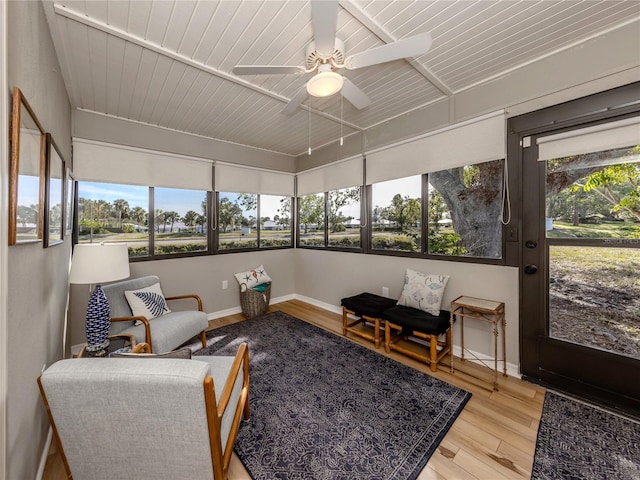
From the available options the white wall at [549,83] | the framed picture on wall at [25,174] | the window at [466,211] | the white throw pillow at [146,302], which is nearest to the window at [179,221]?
the white throw pillow at [146,302]

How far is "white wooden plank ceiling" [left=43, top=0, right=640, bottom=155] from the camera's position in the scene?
1.63 meters

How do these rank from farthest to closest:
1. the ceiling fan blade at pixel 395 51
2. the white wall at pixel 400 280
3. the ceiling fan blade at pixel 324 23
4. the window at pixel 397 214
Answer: the window at pixel 397 214 < the white wall at pixel 400 280 < the ceiling fan blade at pixel 395 51 < the ceiling fan blade at pixel 324 23

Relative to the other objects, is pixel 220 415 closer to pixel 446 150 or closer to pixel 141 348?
pixel 141 348

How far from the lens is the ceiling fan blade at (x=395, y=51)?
150 centimetres

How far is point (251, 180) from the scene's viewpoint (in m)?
4.25

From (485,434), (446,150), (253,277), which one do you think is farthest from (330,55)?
(253,277)

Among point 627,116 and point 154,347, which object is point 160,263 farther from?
point 627,116

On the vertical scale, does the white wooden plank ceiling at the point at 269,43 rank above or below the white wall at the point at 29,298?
above

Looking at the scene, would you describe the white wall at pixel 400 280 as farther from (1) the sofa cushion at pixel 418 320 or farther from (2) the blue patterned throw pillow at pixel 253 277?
(2) the blue patterned throw pillow at pixel 253 277

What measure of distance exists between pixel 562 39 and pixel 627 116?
0.74 m

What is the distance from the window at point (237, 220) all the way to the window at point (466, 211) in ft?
9.11

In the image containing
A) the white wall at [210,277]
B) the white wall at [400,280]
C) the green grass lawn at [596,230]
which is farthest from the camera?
the white wall at [210,277]

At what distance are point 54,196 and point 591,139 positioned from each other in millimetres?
3974

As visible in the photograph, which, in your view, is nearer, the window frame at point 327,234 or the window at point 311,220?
the window frame at point 327,234
